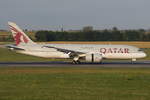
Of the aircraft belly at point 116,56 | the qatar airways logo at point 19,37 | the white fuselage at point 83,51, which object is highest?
the qatar airways logo at point 19,37

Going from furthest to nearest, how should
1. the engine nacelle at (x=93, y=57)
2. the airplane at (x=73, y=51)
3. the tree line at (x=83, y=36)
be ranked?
the tree line at (x=83, y=36) → the airplane at (x=73, y=51) → the engine nacelle at (x=93, y=57)

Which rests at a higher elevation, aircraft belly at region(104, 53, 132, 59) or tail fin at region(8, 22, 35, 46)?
tail fin at region(8, 22, 35, 46)

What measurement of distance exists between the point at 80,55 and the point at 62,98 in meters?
33.8

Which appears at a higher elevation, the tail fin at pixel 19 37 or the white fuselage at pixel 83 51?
the tail fin at pixel 19 37

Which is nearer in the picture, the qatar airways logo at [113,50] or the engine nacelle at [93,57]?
the engine nacelle at [93,57]

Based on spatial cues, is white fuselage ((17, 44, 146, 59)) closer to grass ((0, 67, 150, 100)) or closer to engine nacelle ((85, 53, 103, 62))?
engine nacelle ((85, 53, 103, 62))

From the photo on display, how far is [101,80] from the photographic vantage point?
97.2 ft

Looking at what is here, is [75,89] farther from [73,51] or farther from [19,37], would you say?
[19,37]

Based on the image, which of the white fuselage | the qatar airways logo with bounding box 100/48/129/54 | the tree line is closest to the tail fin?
the white fuselage

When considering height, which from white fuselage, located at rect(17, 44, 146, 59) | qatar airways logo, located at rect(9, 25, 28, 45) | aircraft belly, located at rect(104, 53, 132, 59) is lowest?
aircraft belly, located at rect(104, 53, 132, 59)

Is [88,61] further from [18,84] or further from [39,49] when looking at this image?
[18,84]

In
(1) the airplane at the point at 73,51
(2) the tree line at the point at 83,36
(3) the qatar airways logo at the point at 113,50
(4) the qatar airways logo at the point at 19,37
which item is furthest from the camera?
(2) the tree line at the point at 83,36

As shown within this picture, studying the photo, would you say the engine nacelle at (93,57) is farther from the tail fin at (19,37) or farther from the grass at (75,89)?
the grass at (75,89)

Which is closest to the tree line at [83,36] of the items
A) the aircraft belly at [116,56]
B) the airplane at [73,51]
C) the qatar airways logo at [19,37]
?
the qatar airways logo at [19,37]
